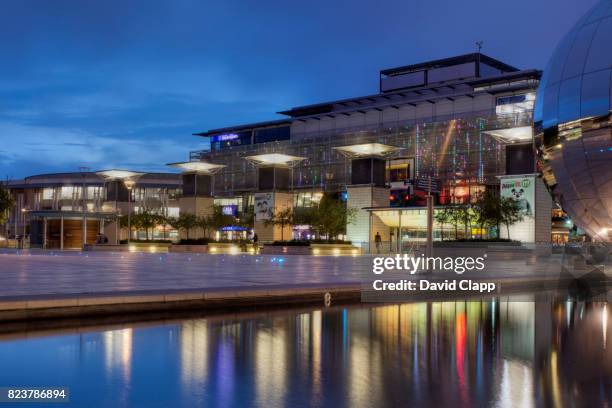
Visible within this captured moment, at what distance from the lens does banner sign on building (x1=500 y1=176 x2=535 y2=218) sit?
46.7 meters

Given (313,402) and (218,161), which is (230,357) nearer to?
(313,402)

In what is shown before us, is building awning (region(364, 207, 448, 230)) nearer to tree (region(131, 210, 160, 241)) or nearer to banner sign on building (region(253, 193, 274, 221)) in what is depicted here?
banner sign on building (region(253, 193, 274, 221))

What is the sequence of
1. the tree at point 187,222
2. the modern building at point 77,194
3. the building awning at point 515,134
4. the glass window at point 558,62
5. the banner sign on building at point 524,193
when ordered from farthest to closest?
the modern building at point 77,194 < the tree at point 187,222 < the building awning at point 515,134 < the banner sign on building at point 524,193 < the glass window at point 558,62

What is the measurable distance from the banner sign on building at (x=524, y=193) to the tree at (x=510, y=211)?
292mm

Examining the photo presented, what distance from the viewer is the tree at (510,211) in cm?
4612

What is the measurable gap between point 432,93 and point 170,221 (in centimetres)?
3552

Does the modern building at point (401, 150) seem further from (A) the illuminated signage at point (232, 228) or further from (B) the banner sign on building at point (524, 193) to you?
(A) the illuminated signage at point (232, 228)

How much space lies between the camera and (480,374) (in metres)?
7.95

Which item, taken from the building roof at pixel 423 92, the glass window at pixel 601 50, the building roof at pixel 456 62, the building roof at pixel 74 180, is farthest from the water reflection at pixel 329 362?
the building roof at pixel 74 180

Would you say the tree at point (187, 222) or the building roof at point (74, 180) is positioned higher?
the building roof at point (74, 180)

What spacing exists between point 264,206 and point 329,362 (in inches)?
2104

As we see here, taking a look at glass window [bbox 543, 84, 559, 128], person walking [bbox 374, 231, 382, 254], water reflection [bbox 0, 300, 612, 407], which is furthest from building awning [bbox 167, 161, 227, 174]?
water reflection [bbox 0, 300, 612, 407]

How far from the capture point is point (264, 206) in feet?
203

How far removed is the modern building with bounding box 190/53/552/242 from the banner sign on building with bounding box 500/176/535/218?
0.24 feet
